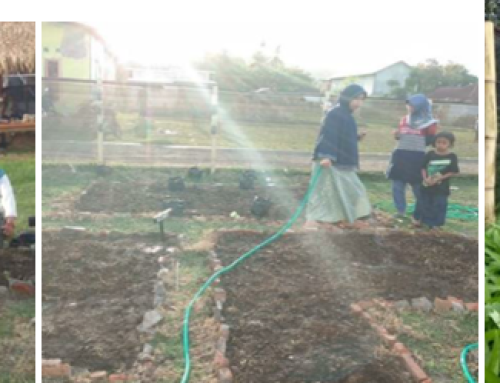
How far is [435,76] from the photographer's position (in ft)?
9.70

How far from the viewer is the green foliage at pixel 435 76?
295 cm

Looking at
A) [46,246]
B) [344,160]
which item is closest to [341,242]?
[344,160]

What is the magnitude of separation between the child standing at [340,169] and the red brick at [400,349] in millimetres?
615

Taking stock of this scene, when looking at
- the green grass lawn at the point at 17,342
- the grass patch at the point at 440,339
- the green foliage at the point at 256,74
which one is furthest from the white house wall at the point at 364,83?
the green grass lawn at the point at 17,342

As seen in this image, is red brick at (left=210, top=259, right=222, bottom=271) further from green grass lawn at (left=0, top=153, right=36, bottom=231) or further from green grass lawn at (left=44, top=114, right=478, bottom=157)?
green grass lawn at (left=0, top=153, right=36, bottom=231)

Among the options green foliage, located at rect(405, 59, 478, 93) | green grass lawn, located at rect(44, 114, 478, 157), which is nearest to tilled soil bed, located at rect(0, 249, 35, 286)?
green grass lawn, located at rect(44, 114, 478, 157)

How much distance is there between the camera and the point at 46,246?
9.61ft

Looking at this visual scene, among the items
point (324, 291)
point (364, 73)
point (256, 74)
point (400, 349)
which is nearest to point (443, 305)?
point (400, 349)

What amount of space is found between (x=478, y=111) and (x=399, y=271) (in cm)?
89

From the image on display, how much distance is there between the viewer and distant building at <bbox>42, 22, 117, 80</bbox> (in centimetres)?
285

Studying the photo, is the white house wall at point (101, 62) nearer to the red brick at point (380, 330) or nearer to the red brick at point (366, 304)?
the red brick at point (366, 304)

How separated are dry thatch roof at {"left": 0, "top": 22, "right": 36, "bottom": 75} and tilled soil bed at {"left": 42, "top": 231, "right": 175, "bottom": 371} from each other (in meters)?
0.85

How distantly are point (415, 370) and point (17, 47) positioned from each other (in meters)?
2.48

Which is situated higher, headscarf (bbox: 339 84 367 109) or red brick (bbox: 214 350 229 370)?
headscarf (bbox: 339 84 367 109)
